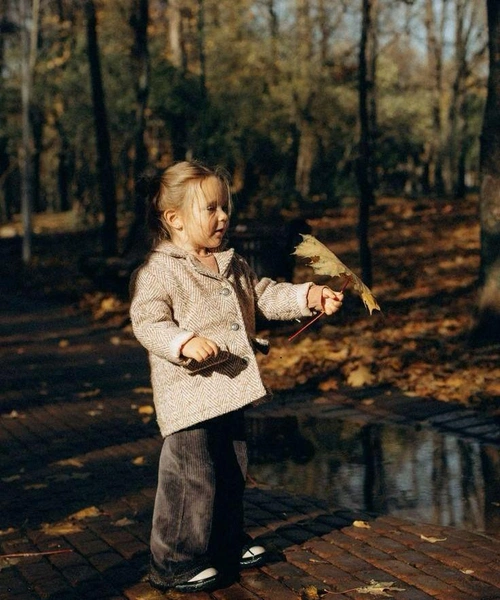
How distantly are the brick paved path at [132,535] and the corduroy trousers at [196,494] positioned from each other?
0.51 ft

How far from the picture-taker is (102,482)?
6176 millimetres

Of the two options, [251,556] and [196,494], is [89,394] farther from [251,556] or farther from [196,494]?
[196,494]

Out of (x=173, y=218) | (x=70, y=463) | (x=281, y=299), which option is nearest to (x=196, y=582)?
(x=281, y=299)

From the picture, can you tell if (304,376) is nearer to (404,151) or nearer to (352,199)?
(352,199)

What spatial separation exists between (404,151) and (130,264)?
131 feet

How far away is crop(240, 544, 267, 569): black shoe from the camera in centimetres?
444

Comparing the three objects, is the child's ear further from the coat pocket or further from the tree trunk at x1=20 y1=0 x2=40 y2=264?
the tree trunk at x1=20 y1=0 x2=40 y2=264

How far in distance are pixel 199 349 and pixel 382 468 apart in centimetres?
293

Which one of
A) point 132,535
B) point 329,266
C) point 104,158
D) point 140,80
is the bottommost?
point 132,535

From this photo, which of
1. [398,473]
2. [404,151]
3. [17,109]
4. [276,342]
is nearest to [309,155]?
[17,109]

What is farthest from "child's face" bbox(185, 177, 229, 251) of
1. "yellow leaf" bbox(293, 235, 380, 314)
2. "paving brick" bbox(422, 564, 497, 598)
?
"paving brick" bbox(422, 564, 497, 598)

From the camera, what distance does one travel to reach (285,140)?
1492 inches

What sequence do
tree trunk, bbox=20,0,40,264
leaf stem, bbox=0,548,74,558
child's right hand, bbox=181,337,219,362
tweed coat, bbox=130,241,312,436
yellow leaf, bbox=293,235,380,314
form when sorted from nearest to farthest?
child's right hand, bbox=181,337,219,362, yellow leaf, bbox=293,235,380,314, tweed coat, bbox=130,241,312,436, leaf stem, bbox=0,548,74,558, tree trunk, bbox=20,0,40,264

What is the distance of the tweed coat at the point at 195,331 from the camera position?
4012 millimetres
